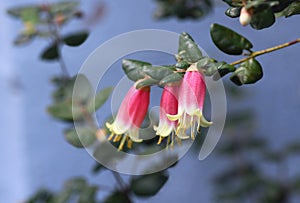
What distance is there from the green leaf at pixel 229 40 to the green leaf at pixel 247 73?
0.09ft

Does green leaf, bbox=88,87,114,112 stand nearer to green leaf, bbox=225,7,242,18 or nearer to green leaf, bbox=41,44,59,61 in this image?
green leaf, bbox=41,44,59,61

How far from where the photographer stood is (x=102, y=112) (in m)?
1.35

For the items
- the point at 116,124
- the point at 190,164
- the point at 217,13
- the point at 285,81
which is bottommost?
the point at 190,164

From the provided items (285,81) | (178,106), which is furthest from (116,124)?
(285,81)

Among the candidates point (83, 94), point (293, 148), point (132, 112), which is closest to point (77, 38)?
point (83, 94)

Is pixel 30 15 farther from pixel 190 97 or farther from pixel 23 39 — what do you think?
pixel 190 97

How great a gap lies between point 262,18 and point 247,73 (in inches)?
2.6

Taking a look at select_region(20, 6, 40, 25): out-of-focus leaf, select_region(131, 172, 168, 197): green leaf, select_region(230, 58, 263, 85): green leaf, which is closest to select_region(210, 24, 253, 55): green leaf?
select_region(230, 58, 263, 85): green leaf

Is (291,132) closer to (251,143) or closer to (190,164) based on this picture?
(251,143)

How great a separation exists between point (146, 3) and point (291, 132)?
2.35 ft

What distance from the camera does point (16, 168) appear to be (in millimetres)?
2111

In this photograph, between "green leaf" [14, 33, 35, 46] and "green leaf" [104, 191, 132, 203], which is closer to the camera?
"green leaf" [104, 191, 132, 203]

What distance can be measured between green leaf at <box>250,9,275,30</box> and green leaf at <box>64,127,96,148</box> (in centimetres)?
37

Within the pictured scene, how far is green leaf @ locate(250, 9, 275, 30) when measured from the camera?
1.65 feet
